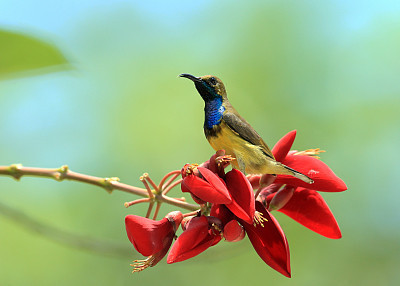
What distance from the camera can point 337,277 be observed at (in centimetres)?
405

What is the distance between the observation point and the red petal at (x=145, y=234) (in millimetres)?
953

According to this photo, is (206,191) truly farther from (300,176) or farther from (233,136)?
(233,136)

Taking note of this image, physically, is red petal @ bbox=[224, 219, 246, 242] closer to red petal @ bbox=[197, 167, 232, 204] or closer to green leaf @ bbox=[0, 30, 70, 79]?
red petal @ bbox=[197, 167, 232, 204]

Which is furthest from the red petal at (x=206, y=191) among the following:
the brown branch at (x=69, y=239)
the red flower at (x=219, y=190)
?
the brown branch at (x=69, y=239)

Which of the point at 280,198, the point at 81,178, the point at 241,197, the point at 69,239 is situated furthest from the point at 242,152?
the point at 69,239

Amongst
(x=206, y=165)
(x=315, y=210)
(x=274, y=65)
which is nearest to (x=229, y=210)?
(x=206, y=165)

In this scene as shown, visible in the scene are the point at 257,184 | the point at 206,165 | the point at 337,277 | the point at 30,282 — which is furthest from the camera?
the point at 337,277

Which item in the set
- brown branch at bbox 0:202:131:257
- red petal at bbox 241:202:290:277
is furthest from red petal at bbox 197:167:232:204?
brown branch at bbox 0:202:131:257

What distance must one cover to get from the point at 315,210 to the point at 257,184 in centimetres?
17

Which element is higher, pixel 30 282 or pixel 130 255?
pixel 130 255

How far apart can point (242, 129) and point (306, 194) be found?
240 mm

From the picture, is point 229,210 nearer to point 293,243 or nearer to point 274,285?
point 293,243

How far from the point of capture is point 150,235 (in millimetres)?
968

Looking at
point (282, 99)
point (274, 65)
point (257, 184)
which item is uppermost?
point (274, 65)
